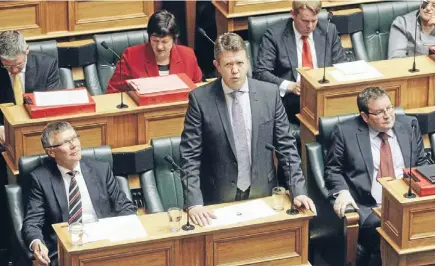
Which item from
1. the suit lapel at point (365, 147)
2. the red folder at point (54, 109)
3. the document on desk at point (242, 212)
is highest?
the red folder at point (54, 109)

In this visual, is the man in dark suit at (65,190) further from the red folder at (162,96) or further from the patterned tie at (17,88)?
the patterned tie at (17,88)

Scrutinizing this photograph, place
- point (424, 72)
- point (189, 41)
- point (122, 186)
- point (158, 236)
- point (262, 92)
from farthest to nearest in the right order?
point (189, 41) → point (424, 72) → point (122, 186) → point (262, 92) → point (158, 236)

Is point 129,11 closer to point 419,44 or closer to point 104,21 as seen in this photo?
point 104,21

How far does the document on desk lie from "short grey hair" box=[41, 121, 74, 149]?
75cm

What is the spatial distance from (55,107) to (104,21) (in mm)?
1325

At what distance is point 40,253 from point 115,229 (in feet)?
1.17

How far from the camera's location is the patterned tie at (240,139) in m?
5.66

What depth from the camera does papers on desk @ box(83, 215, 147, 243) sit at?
527 centimetres

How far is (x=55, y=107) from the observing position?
6152 mm

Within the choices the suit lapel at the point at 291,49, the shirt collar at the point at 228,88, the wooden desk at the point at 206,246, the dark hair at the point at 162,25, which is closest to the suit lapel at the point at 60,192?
the wooden desk at the point at 206,246

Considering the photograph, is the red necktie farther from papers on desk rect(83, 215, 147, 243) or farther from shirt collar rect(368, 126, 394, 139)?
papers on desk rect(83, 215, 147, 243)

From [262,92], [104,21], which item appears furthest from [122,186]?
[104,21]

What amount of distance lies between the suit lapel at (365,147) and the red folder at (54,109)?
1.21 metres

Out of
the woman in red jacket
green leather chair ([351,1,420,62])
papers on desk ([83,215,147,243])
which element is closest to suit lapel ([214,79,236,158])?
papers on desk ([83,215,147,243])
